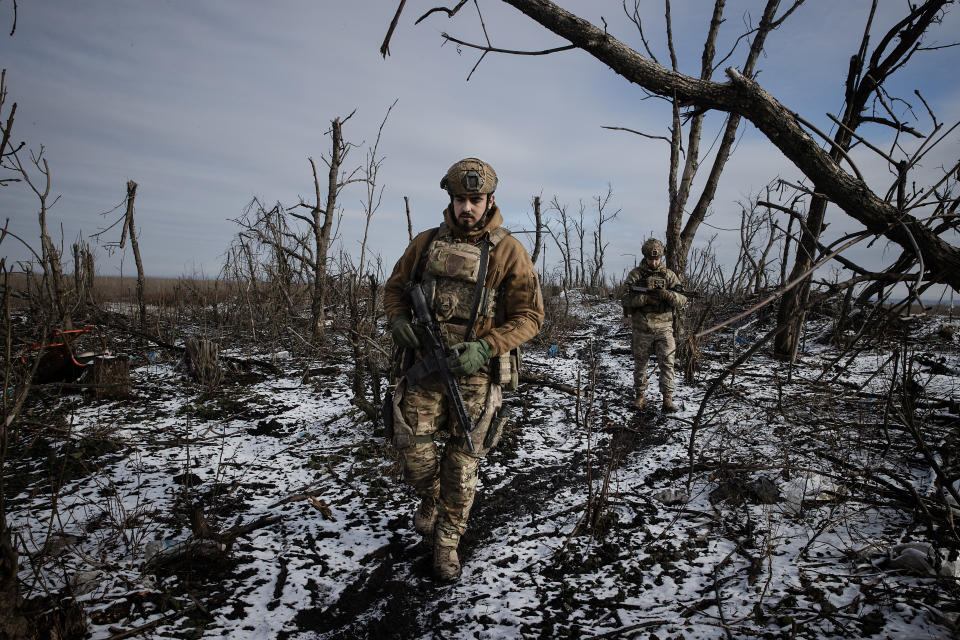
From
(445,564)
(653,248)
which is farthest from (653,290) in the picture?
(445,564)

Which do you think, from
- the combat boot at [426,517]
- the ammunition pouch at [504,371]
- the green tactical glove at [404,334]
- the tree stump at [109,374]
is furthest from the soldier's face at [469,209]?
the tree stump at [109,374]

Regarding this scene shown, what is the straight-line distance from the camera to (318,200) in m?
7.95

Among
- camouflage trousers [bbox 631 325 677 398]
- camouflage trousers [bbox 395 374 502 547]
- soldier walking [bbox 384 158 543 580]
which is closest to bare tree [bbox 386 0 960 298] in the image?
soldier walking [bbox 384 158 543 580]

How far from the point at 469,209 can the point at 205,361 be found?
505 centimetres

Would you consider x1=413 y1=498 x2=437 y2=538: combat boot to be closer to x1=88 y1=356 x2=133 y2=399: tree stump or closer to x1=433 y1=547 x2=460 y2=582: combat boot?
x1=433 y1=547 x2=460 y2=582: combat boot

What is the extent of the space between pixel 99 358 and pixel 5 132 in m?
4.87

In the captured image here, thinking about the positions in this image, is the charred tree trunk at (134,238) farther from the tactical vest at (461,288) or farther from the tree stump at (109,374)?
the tactical vest at (461,288)

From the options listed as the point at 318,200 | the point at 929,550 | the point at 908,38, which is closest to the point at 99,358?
the point at 318,200

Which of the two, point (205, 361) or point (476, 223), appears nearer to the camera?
point (476, 223)

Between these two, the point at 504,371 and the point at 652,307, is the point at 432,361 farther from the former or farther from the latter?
the point at 652,307

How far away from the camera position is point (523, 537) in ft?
9.07

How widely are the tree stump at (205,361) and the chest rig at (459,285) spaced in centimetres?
453

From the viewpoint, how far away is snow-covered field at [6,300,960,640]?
1984 mm

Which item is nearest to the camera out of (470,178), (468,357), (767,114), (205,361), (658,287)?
(767,114)
